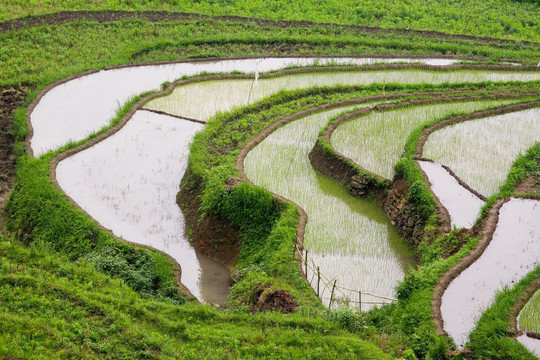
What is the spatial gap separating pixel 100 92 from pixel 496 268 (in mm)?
8165

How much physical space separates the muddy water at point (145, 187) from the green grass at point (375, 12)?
7.40 m

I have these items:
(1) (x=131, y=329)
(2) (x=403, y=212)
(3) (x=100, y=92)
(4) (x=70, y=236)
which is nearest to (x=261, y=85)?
(3) (x=100, y=92)

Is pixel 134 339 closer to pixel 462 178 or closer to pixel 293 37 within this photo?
pixel 462 178

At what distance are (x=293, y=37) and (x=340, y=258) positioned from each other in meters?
9.50

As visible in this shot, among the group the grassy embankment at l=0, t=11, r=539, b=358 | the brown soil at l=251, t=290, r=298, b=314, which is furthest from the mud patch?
the grassy embankment at l=0, t=11, r=539, b=358

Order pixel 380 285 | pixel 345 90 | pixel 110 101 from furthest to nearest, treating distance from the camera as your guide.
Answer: pixel 345 90, pixel 110 101, pixel 380 285

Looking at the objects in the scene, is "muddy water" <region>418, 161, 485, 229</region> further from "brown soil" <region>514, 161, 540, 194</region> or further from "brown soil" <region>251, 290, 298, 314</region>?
"brown soil" <region>251, 290, 298, 314</region>

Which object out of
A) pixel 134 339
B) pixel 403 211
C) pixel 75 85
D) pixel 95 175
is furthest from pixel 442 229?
pixel 75 85

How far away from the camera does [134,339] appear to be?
285 inches

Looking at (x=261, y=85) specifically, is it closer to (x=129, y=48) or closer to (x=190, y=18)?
(x=129, y=48)

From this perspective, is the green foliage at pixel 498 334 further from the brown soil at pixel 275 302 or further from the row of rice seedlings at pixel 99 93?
the row of rice seedlings at pixel 99 93

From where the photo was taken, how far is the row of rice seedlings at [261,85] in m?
13.7

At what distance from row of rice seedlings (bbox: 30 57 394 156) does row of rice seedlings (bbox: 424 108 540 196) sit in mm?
4116

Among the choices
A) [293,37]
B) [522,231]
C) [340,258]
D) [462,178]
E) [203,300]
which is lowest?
[203,300]
